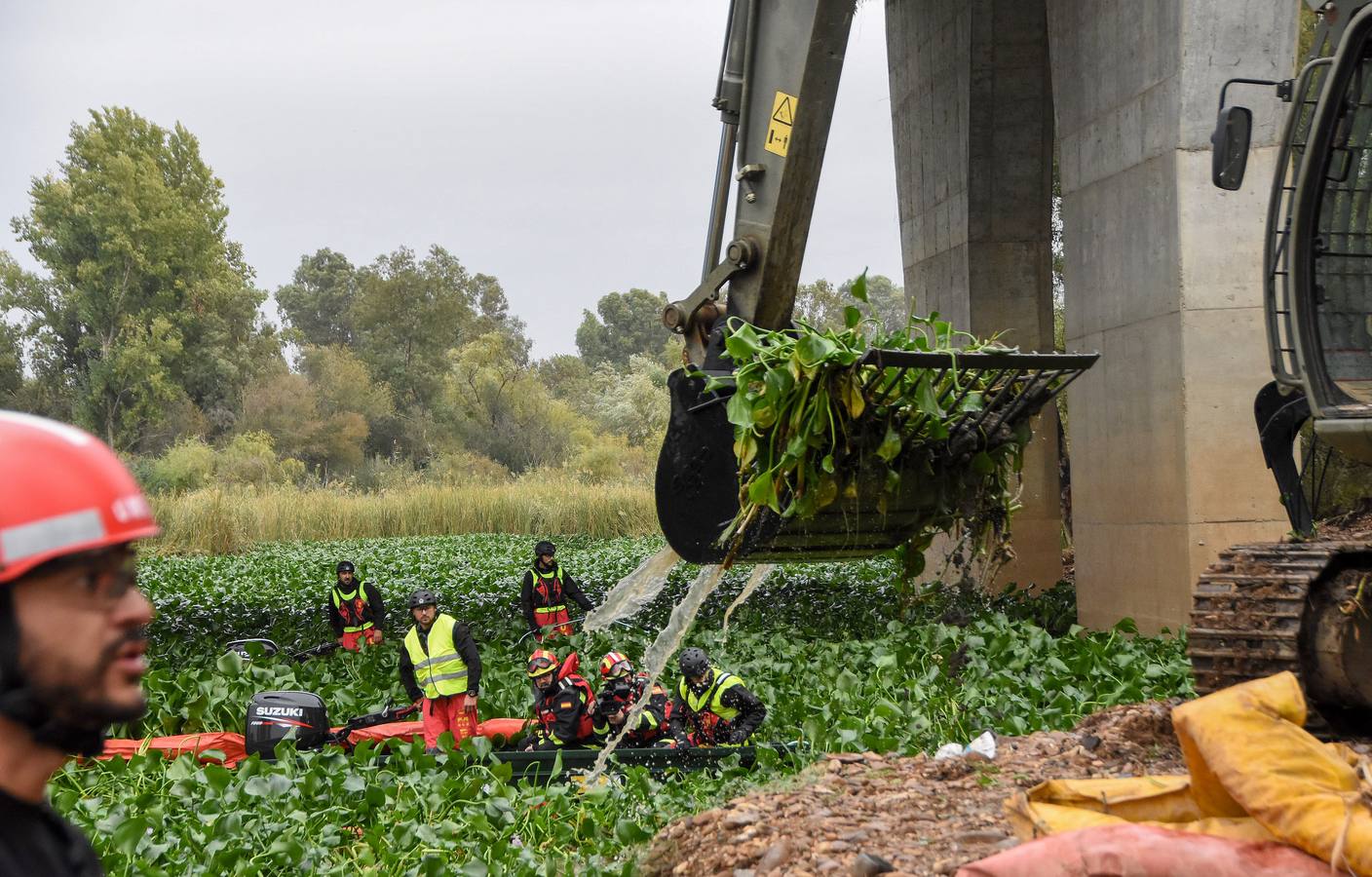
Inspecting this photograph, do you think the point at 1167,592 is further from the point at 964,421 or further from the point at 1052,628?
the point at 964,421

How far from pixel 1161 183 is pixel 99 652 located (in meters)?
7.68

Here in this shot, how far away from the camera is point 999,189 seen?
11602mm

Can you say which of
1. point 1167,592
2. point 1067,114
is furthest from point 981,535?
point 1067,114

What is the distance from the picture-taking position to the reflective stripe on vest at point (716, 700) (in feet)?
22.1

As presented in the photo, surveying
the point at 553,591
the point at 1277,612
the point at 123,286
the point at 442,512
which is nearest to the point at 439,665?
the point at 553,591

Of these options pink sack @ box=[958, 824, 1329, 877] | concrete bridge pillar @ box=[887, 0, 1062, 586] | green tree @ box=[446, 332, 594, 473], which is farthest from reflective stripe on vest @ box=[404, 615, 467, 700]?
green tree @ box=[446, 332, 594, 473]

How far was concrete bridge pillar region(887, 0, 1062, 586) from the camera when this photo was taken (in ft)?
38.0

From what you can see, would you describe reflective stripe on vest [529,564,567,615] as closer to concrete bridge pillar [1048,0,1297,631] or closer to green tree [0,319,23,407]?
concrete bridge pillar [1048,0,1297,631]

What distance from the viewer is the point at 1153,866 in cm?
288

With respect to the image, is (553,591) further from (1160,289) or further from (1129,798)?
(1129,798)

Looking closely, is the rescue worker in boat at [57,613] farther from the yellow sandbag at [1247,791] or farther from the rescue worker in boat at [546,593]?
the rescue worker in boat at [546,593]

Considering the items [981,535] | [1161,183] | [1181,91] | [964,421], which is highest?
[1181,91]

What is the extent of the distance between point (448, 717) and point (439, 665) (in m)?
0.32

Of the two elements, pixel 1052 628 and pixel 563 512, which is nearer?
pixel 1052 628
